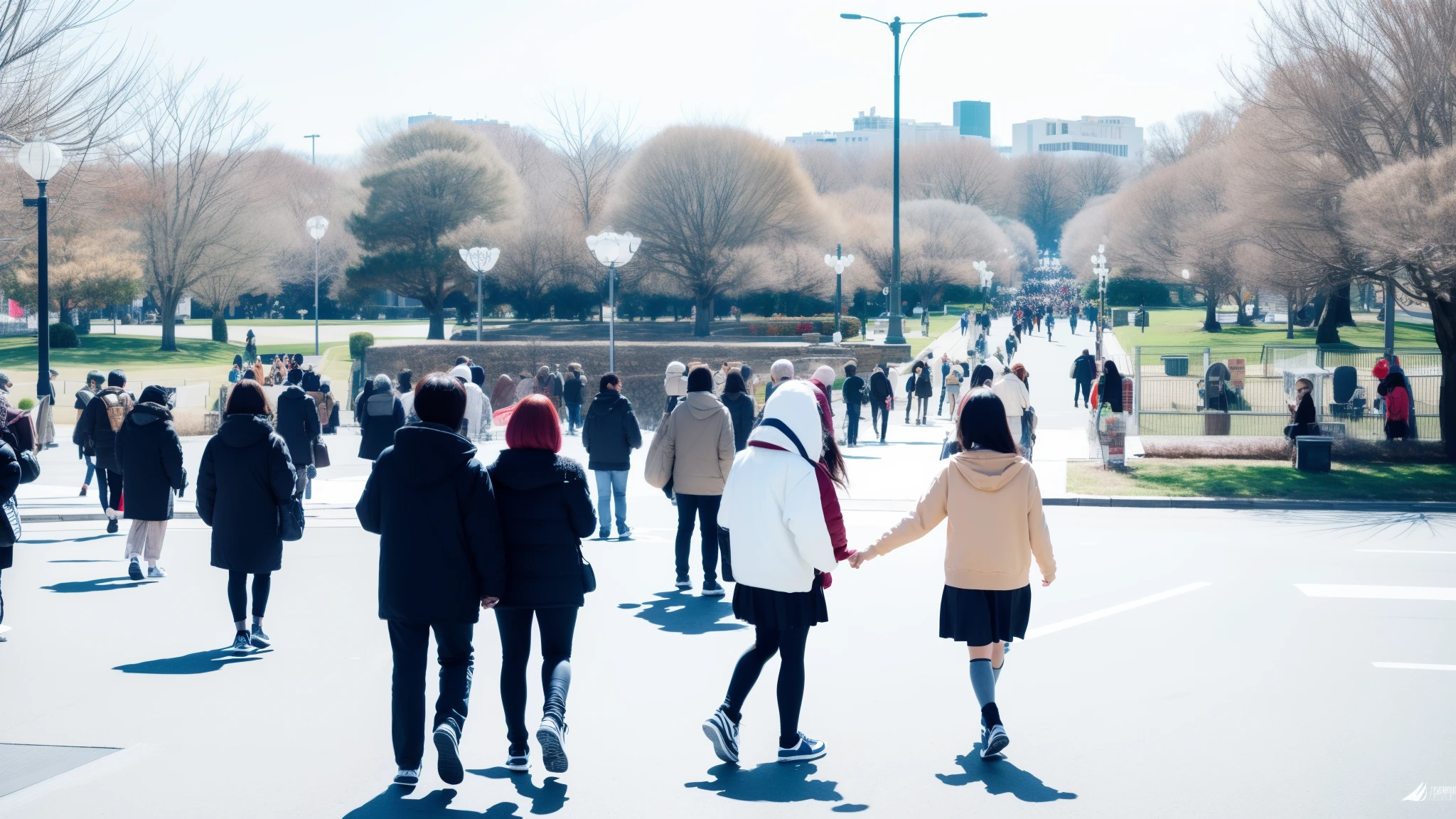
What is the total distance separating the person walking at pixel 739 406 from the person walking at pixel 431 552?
5157 millimetres

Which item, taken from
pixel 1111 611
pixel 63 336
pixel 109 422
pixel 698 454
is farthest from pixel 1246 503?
pixel 63 336

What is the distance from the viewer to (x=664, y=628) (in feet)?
28.3

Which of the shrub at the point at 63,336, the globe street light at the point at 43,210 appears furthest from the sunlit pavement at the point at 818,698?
the shrub at the point at 63,336

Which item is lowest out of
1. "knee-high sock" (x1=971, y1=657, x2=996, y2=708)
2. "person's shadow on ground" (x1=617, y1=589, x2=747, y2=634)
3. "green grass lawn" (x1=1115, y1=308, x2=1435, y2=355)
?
"person's shadow on ground" (x1=617, y1=589, x2=747, y2=634)

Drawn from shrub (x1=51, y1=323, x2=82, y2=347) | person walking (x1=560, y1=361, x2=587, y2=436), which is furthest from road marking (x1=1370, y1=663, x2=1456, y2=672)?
shrub (x1=51, y1=323, x2=82, y2=347)

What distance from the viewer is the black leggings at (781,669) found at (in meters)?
5.63

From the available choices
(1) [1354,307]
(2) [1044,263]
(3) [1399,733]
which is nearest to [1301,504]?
(3) [1399,733]

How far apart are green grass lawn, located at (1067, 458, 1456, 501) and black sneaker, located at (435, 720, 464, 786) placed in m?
12.4

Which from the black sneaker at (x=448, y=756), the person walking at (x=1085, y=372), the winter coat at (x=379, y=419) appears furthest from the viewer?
the person walking at (x=1085, y=372)

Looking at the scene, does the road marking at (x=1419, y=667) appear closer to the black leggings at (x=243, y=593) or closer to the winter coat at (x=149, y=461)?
the black leggings at (x=243, y=593)

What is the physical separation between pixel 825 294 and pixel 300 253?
37.8 m

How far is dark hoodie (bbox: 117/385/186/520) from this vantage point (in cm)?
932

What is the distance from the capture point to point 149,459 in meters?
9.35

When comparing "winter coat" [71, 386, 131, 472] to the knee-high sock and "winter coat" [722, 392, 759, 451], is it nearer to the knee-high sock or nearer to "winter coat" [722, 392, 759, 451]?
"winter coat" [722, 392, 759, 451]
